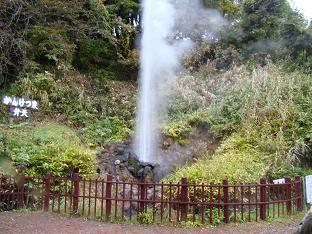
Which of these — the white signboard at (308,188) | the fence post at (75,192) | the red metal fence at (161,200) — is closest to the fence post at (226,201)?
the red metal fence at (161,200)

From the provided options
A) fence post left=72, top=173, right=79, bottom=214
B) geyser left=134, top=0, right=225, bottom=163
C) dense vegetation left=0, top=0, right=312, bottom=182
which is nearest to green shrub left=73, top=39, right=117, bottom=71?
dense vegetation left=0, top=0, right=312, bottom=182

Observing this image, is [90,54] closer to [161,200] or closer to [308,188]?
[161,200]

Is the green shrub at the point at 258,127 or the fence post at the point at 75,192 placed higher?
the green shrub at the point at 258,127

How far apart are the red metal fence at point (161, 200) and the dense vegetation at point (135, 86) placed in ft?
2.82

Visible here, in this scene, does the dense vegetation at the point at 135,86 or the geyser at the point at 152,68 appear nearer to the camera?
the dense vegetation at the point at 135,86

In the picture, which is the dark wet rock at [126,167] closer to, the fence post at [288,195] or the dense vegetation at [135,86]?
the dense vegetation at [135,86]

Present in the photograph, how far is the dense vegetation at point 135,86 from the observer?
10.1m

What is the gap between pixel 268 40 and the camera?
17.3 meters

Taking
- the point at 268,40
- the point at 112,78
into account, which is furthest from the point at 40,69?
the point at 268,40

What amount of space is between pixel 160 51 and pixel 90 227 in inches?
434

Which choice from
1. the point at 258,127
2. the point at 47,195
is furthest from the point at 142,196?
the point at 258,127

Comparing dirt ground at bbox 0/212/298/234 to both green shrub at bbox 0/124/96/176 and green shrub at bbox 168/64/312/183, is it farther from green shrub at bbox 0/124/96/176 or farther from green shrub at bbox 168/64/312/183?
green shrub at bbox 0/124/96/176

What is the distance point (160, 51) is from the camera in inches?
662

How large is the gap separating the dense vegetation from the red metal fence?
2.82 ft
